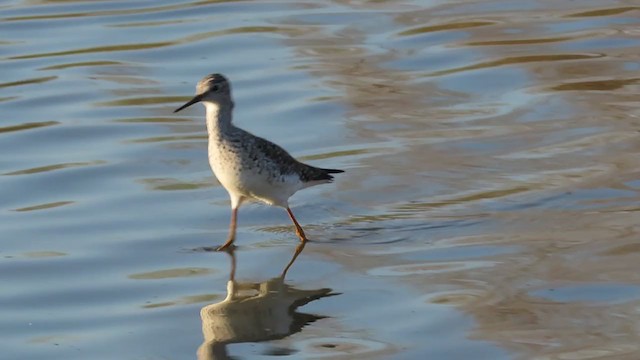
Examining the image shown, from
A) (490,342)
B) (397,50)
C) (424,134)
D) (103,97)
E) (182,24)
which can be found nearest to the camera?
(490,342)

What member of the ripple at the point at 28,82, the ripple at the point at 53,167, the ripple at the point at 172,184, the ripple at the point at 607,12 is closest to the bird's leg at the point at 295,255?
the ripple at the point at 172,184

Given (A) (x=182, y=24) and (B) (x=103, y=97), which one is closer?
(B) (x=103, y=97)

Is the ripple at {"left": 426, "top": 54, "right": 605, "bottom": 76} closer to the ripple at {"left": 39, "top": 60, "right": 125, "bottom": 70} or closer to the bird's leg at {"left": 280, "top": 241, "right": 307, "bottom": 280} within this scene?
the ripple at {"left": 39, "top": 60, "right": 125, "bottom": 70}

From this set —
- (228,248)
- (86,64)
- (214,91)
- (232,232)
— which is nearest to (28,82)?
(86,64)

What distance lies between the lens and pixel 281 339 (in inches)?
340

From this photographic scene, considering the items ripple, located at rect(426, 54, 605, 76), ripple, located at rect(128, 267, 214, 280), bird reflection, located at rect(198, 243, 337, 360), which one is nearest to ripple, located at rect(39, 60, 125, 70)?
ripple, located at rect(426, 54, 605, 76)

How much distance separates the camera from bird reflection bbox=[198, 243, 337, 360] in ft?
28.5

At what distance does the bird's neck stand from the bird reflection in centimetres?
123

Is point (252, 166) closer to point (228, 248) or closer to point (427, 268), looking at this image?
point (228, 248)

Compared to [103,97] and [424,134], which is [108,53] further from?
[424,134]

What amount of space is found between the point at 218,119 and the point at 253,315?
81.2 inches

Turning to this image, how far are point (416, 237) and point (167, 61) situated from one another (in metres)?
6.20

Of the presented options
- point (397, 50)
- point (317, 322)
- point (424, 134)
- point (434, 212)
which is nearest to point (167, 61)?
point (397, 50)

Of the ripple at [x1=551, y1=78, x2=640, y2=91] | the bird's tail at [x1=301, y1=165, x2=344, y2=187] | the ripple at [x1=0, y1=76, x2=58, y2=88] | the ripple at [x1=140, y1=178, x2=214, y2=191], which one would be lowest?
the ripple at [x1=140, y1=178, x2=214, y2=191]
